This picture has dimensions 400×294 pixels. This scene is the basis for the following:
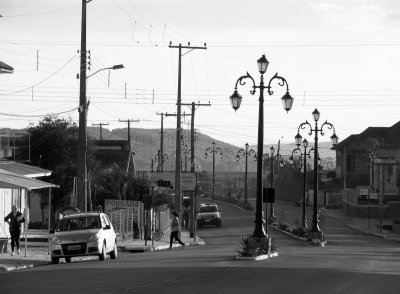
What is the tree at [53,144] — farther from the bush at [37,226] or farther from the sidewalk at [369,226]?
the sidewalk at [369,226]

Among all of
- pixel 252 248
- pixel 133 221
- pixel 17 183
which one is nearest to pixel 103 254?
pixel 17 183

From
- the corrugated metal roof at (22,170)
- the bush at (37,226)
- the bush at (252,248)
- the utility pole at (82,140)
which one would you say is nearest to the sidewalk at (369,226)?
the bush at (37,226)

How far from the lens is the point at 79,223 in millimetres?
29969

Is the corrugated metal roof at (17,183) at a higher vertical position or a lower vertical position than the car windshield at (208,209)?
higher

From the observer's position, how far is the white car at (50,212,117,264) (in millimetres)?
28547

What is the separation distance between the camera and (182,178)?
214 ft

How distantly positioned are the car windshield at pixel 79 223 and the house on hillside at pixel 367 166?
6396cm

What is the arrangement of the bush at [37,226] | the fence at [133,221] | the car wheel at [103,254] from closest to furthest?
the car wheel at [103,254] < the fence at [133,221] < the bush at [37,226]

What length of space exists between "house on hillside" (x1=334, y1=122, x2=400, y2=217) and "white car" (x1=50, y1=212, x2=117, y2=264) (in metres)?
64.0

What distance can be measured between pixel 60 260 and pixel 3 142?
13.4 metres

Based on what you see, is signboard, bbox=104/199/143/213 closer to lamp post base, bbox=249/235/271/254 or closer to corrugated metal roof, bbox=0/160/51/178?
corrugated metal roof, bbox=0/160/51/178

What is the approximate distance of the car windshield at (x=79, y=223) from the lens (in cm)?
2944

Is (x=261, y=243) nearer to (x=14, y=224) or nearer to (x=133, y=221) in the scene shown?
(x=14, y=224)

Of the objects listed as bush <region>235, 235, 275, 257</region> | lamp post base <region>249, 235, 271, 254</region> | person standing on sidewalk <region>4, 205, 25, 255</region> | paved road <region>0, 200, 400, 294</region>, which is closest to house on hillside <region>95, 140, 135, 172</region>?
person standing on sidewalk <region>4, 205, 25, 255</region>
